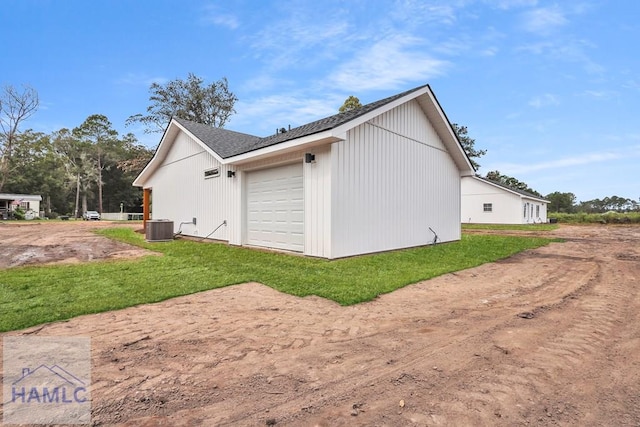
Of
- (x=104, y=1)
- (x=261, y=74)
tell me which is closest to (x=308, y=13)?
(x=261, y=74)

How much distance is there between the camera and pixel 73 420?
188 cm

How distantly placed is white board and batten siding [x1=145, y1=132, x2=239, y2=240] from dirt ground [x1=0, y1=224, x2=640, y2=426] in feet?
22.3

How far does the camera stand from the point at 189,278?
5785 millimetres

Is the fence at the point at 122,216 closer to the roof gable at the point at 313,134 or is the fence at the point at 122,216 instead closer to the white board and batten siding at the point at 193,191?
the roof gable at the point at 313,134

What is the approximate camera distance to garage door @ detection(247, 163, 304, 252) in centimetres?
851

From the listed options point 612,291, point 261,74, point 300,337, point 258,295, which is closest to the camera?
point 300,337

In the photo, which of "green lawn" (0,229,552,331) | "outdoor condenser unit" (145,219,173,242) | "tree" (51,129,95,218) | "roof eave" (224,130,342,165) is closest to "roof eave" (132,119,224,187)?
"roof eave" (224,130,342,165)

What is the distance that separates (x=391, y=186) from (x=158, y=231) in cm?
880

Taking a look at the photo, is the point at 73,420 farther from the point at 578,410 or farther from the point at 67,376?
the point at 578,410

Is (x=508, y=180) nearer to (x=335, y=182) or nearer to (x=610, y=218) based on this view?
(x=610, y=218)

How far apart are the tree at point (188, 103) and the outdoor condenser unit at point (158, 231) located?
22.0m

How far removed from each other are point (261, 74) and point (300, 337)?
15.2m

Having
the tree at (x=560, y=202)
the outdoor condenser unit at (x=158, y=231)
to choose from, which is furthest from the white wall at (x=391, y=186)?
the tree at (x=560, y=202)

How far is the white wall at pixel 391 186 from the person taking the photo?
25.6ft
